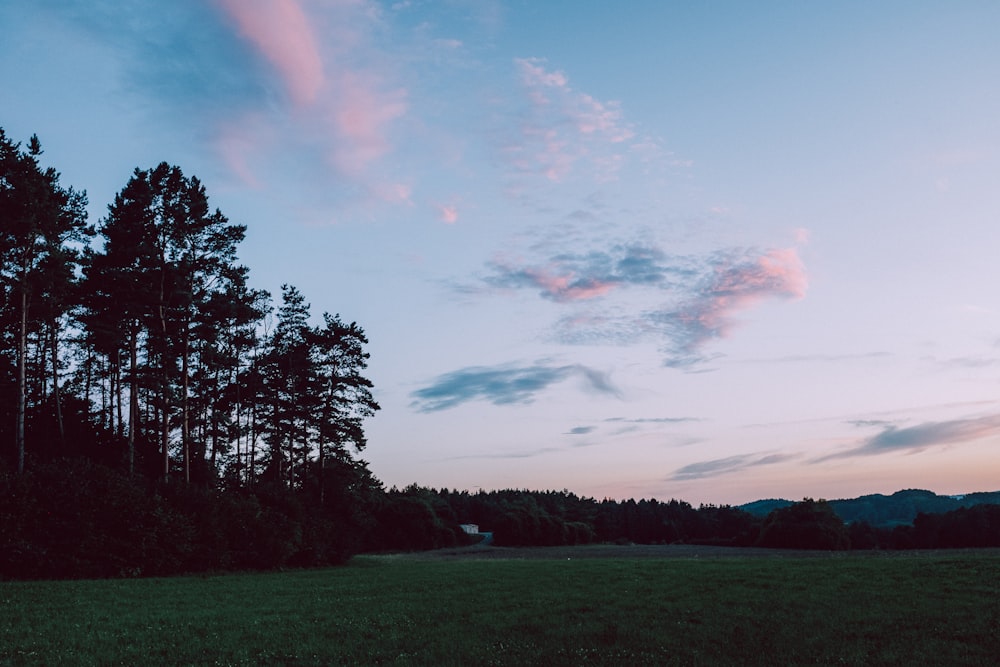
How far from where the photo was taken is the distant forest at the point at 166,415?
3531cm

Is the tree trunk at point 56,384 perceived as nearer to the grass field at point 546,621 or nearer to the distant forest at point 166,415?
the distant forest at point 166,415

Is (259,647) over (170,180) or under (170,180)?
under

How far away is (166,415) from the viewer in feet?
139

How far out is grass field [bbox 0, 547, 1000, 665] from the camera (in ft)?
51.9

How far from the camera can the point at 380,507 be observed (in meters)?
87.8

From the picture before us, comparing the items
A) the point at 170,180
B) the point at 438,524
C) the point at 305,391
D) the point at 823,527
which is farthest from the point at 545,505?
the point at 170,180

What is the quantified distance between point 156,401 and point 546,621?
33579mm

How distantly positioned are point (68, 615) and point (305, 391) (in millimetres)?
37880

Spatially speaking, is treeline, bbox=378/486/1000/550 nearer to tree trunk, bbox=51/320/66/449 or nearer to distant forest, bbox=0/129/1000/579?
distant forest, bbox=0/129/1000/579

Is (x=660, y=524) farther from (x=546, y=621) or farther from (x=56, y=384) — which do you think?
(x=546, y=621)

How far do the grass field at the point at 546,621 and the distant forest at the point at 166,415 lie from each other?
662 centimetres

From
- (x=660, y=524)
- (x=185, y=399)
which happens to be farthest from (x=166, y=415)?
(x=660, y=524)

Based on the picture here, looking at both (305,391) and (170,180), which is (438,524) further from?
(170,180)

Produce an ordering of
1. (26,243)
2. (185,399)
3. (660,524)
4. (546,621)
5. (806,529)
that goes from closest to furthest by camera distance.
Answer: (546,621) < (26,243) < (185,399) < (806,529) < (660,524)
